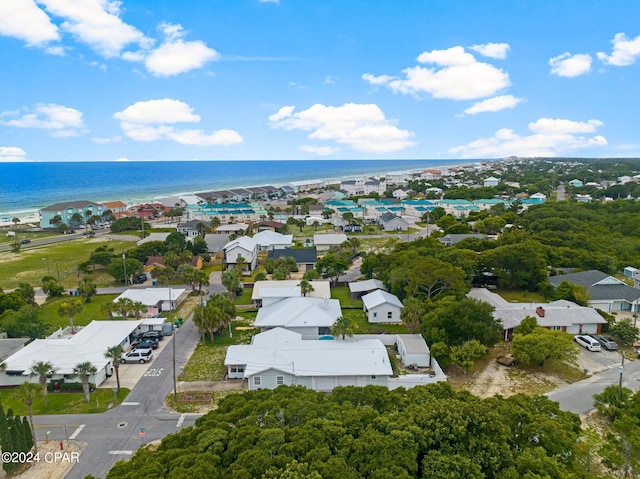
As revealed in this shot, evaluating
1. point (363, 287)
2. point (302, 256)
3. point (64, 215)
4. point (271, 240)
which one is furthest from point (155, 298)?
point (64, 215)

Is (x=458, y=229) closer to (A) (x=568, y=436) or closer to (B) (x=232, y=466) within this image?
(A) (x=568, y=436)

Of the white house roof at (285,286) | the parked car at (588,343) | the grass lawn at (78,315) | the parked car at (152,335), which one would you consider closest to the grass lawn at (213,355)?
the white house roof at (285,286)

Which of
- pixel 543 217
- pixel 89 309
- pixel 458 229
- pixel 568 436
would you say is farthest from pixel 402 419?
pixel 543 217

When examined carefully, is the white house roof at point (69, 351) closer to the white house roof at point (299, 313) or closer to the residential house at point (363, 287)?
the white house roof at point (299, 313)

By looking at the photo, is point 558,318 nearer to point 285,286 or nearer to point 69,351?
point 285,286

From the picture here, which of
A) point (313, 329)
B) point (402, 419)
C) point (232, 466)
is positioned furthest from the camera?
point (313, 329)

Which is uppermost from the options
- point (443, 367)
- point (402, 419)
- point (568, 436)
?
point (402, 419)

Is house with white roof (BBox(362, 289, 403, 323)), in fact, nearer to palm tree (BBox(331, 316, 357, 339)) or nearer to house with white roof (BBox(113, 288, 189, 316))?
palm tree (BBox(331, 316, 357, 339))
